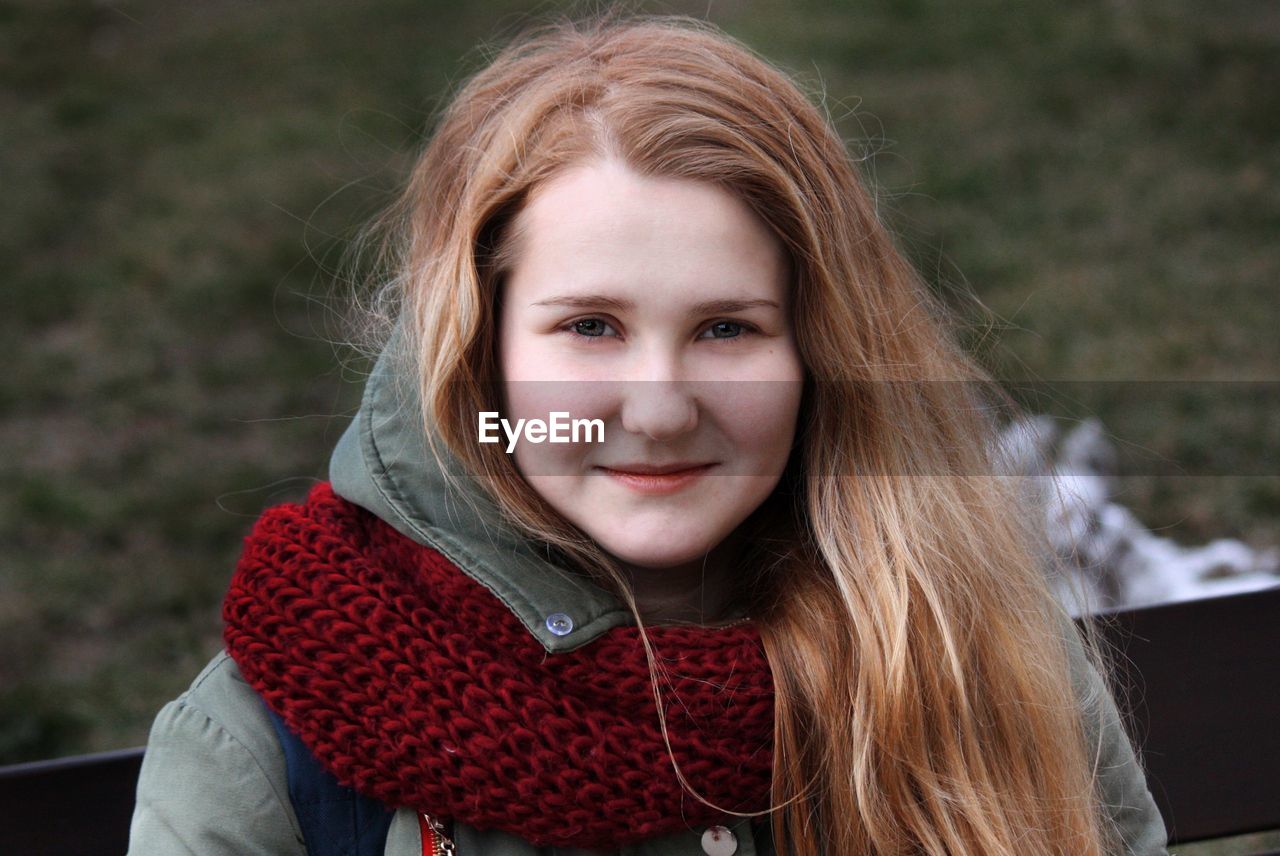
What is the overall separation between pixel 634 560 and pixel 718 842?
34 centimetres

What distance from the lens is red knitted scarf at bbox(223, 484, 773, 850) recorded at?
1591 millimetres

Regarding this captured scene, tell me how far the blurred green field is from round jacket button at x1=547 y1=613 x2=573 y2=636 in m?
1.44

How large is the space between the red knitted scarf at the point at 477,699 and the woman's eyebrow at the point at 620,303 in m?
0.33

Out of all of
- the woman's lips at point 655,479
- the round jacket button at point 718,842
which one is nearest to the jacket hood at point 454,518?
the woman's lips at point 655,479

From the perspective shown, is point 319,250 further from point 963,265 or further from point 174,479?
point 963,265

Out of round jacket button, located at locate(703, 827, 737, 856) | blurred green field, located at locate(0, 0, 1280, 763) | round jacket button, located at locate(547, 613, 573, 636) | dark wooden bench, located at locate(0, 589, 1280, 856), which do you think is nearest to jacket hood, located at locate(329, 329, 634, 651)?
round jacket button, located at locate(547, 613, 573, 636)

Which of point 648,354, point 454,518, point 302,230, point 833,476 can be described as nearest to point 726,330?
point 648,354

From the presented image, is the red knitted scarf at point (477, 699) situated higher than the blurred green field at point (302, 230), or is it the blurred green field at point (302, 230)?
the blurred green field at point (302, 230)

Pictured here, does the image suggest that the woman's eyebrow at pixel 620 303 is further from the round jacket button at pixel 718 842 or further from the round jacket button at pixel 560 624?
the round jacket button at pixel 718 842

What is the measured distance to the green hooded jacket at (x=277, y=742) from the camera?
62.6 inches

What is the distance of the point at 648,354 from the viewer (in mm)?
1623

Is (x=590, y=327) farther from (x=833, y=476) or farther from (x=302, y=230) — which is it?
(x=302, y=230)

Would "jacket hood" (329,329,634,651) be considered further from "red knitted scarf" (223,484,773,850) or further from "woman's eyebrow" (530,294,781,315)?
"woman's eyebrow" (530,294,781,315)

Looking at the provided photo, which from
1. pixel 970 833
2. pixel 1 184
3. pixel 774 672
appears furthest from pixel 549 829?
pixel 1 184
